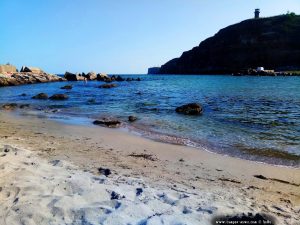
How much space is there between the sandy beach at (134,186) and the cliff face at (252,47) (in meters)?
108

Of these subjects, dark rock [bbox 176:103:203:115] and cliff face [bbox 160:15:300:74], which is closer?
dark rock [bbox 176:103:203:115]

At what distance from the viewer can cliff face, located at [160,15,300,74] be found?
112 m

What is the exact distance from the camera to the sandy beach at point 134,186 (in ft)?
15.0

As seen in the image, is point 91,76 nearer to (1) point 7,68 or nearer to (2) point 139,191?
(1) point 7,68

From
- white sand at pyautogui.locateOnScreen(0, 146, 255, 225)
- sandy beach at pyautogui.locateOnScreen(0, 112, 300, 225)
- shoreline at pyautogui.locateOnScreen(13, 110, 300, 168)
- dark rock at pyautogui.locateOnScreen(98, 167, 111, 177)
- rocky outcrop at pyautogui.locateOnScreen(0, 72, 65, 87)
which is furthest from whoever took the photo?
rocky outcrop at pyautogui.locateOnScreen(0, 72, 65, 87)

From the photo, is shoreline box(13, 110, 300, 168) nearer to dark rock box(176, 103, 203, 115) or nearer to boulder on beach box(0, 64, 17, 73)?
dark rock box(176, 103, 203, 115)

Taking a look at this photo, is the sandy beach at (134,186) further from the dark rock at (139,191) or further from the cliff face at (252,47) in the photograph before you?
the cliff face at (252,47)

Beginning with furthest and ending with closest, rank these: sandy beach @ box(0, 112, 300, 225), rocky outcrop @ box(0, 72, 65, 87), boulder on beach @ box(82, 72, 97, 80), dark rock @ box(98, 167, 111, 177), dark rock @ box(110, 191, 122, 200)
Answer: boulder on beach @ box(82, 72, 97, 80), rocky outcrop @ box(0, 72, 65, 87), dark rock @ box(98, 167, 111, 177), dark rock @ box(110, 191, 122, 200), sandy beach @ box(0, 112, 300, 225)

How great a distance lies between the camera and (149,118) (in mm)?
16484

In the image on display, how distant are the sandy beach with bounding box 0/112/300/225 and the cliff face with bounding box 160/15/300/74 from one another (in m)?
108

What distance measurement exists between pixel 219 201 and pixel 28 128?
1002 cm

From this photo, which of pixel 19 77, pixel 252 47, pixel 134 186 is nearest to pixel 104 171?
pixel 134 186

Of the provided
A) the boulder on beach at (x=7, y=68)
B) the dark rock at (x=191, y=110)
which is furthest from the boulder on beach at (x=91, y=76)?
the dark rock at (x=191, y=110)

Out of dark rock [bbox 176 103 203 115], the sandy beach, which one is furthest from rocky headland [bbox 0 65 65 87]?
the sandy beach
